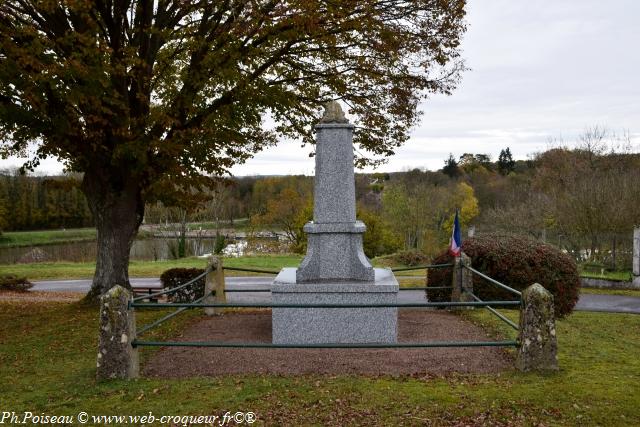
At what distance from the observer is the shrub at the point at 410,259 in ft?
99.3

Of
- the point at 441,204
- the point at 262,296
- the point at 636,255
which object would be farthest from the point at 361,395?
the point at 441,204

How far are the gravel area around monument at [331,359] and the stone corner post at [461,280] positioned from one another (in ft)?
7.43

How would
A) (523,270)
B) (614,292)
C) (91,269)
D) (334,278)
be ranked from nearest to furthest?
(334,278), (523,270), (614,292), (91,269)

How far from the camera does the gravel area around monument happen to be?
731 cm

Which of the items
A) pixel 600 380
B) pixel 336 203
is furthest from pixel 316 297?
pixel 600 380

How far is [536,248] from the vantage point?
41.4 ft

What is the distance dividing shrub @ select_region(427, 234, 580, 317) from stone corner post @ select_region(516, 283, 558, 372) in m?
5.46

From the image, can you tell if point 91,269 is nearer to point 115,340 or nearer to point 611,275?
point 115,340

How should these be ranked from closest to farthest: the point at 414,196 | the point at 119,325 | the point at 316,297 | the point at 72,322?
the point at 119,325 < the point at 316,297 < the point at 72,322 < the point at 414,196

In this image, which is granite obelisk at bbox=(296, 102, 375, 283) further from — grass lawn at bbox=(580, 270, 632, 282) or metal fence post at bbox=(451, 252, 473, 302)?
grass lawn at bbox=(580, 270, 632, 282)

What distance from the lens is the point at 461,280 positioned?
1201 cm

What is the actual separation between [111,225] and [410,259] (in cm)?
2004

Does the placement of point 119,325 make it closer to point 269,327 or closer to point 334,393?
point 334,393

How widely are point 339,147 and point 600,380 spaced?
16.5ft
